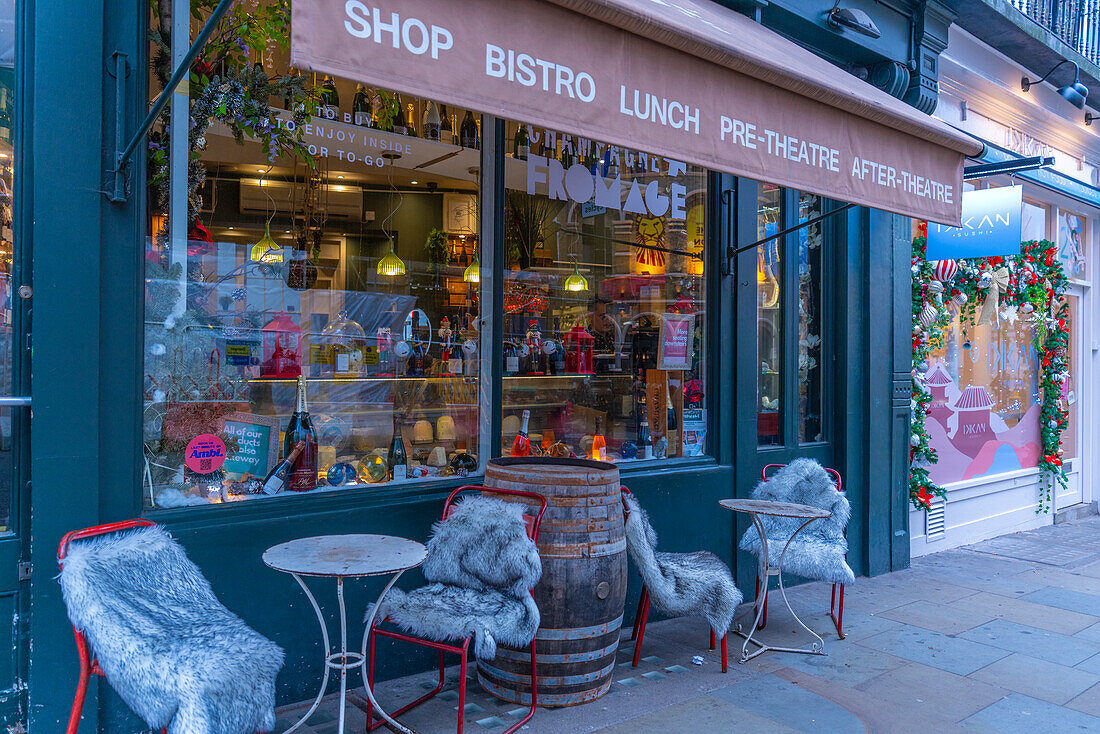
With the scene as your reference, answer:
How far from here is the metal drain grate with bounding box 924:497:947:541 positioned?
6.65m

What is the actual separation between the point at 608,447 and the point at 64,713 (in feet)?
10.6

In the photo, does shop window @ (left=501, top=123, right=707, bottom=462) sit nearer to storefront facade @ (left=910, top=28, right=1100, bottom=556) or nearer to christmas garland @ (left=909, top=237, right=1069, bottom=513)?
christmas garland @ (left=909, top=237, right=1069, bottom=513)

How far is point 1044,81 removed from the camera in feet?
25.5

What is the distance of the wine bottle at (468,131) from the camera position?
Result: 4414mm

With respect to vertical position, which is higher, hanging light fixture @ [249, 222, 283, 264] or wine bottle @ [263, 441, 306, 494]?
hanging light fixture @ [249, 222, 283, 264]

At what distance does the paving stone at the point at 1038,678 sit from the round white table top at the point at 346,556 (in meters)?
2.98

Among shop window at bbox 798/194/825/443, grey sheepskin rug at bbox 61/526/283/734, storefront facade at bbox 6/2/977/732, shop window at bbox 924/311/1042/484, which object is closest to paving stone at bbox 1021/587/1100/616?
storefront facade at bbox 6/2/977/732

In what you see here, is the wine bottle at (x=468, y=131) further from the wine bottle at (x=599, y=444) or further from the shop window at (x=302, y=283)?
the wine bottle at (x=599, y=444)

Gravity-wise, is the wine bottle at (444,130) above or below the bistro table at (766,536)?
above

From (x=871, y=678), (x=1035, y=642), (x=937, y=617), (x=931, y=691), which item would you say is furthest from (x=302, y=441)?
(x=1035, y=642)

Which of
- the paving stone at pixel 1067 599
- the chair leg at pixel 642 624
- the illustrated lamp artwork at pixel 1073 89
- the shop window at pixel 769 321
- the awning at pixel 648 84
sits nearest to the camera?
the awning at pixel 648 84

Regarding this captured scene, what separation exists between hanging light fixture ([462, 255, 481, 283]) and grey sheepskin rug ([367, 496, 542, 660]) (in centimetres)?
144

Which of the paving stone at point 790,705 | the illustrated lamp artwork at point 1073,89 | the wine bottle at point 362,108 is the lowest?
the paving stone at point 790,705

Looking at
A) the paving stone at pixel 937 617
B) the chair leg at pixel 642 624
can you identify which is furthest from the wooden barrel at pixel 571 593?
the paving stone at pixel 937 617
